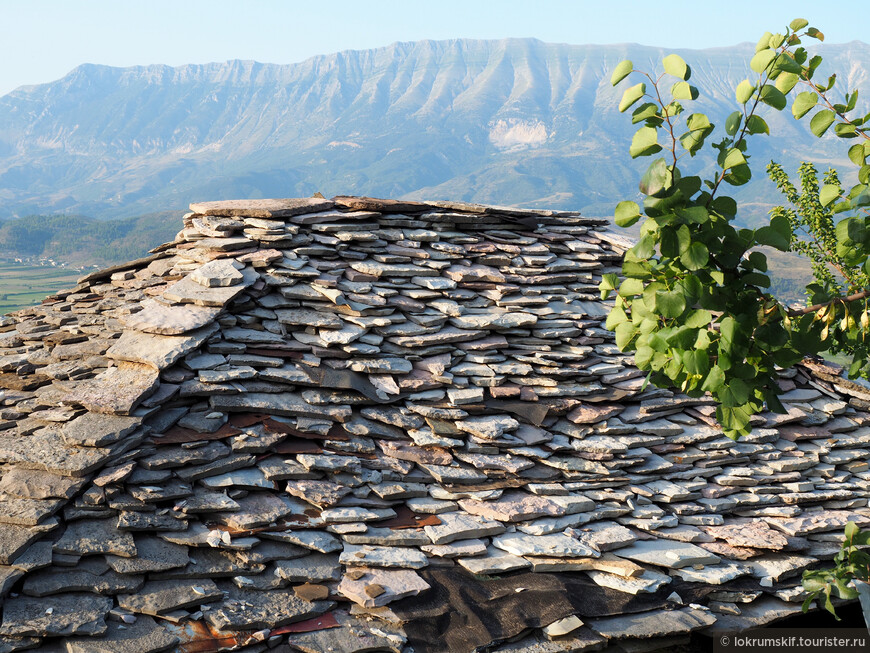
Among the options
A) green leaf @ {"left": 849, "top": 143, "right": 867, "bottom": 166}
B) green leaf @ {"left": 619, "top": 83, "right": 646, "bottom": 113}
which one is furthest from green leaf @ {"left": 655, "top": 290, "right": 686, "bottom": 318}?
green leaf @ {"left": 849, "top": 143, "right": 867, "bottom": 166}

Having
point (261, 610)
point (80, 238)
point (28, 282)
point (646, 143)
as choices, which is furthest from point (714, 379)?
point (80, 238)

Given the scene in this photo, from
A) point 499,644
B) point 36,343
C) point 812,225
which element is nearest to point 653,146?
point 499,644

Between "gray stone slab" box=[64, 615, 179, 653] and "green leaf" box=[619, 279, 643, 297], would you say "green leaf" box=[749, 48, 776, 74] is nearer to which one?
"green leaf" box=[619, 279, 643, 297]

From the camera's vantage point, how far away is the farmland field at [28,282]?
46.2 meters

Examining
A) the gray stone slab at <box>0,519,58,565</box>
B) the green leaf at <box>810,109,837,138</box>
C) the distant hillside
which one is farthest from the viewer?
the distant hillside

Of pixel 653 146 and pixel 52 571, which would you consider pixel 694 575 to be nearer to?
pixel 653 146

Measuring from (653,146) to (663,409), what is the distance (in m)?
3.94

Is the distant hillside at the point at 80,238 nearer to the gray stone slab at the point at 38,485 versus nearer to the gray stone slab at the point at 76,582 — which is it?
the gray stone slab at the point at 38,485

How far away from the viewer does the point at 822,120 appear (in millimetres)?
2854

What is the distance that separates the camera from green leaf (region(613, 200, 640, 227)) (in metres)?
2.73

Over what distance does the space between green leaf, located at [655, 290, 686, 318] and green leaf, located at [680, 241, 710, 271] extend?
12 centimetres

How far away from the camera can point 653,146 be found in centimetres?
266

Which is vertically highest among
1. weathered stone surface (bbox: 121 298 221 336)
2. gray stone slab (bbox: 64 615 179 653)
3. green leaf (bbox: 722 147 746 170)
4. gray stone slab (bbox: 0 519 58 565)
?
green leaf (bbox: 722 147 746 170)

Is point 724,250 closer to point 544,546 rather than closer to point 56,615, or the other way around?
point 544,546
